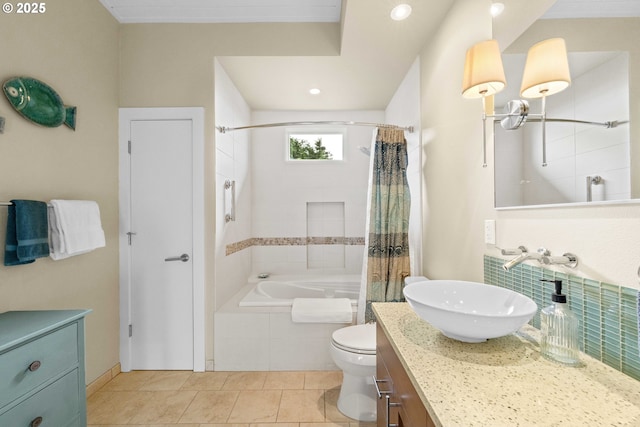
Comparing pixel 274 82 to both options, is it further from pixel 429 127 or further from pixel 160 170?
pixel 429 127

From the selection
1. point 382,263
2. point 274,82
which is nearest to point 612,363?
point 382,263

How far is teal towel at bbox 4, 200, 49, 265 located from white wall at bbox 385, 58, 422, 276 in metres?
2.37

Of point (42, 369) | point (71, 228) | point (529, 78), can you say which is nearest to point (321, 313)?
point (42, 369)

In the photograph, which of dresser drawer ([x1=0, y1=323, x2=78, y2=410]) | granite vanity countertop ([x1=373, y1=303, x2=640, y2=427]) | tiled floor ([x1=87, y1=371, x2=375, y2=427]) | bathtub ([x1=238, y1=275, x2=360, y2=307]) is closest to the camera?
granite vanity countertop ([x1=373, y1=303, x2=640, y2=427])

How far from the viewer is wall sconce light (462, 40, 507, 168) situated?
121cm

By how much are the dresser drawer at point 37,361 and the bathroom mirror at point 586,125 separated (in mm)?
2020

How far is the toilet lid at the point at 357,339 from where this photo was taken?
1.73m

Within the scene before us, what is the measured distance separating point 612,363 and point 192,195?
2.38 m

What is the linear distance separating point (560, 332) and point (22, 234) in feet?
7.24

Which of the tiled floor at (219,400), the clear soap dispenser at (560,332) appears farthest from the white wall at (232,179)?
the clear soap dispenser at (560,332)

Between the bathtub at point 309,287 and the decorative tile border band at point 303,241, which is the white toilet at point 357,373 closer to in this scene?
the bathtub at point 309,287

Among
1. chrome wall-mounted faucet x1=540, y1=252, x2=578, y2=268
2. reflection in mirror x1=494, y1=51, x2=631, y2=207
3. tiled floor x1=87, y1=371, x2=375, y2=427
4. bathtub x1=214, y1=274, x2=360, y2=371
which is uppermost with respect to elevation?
reflection in mirror x1=494, y1=51, x2=631, y2=207

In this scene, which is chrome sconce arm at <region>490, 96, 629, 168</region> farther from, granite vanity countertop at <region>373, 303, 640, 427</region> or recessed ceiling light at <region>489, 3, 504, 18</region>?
granite vanity countertop at <region>373, 303, 640, 427</region>

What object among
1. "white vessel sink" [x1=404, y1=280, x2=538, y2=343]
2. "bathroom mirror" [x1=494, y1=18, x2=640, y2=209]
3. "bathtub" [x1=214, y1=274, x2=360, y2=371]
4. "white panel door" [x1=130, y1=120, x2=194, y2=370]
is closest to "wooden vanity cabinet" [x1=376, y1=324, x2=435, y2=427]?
"white vessel sink" [x1=404, y1=280, x2=538, y2=343]
